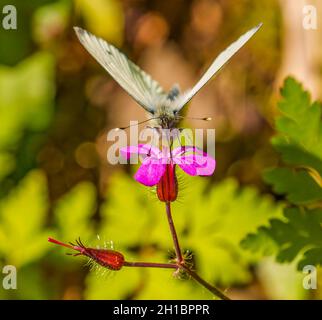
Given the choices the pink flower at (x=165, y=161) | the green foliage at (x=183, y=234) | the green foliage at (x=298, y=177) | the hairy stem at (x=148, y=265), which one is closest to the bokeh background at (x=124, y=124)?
the green foliage at (x=183, y=234)

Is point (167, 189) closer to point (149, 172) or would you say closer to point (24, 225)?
point (149, 172)

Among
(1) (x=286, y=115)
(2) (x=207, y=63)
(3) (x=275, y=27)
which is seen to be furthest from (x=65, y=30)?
(1) (x=286, y=115)

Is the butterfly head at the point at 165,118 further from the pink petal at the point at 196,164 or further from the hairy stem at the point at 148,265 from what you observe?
the hairy stem at the point at 148,265

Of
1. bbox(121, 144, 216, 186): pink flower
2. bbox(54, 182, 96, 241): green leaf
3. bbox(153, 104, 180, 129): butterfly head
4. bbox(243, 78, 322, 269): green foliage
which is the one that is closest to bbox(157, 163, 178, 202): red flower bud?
bbox(121, 144, 216, 186): pink flower

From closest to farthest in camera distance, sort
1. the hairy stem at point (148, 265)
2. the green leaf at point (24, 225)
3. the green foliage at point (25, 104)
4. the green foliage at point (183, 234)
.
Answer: the hairy stem at point (148, 265) < the green foliage at point (183, 234) < the green leaf at point (24, 225) < the green foliage at point (25, 104)

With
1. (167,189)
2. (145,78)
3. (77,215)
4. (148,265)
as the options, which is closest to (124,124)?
(77,215)
